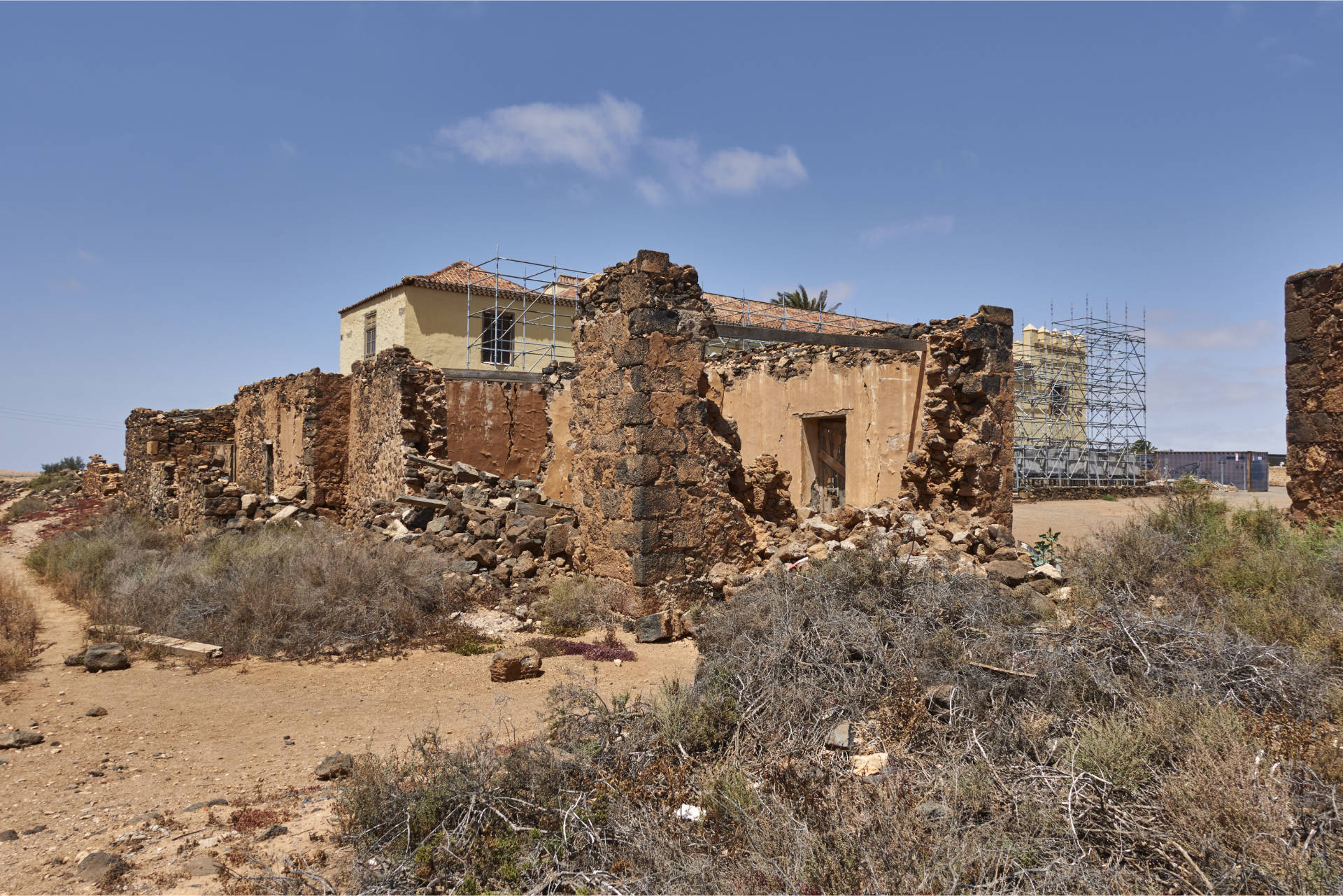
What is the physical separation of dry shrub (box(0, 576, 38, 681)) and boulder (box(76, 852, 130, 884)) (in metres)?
3.57

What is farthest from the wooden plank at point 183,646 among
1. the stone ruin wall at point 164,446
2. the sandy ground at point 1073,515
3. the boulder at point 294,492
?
the sandy ground at point 1073,515

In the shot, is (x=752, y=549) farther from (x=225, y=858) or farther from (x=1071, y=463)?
(x=1071, y=463)

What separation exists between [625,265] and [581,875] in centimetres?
600

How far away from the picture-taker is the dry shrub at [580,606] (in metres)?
7.27

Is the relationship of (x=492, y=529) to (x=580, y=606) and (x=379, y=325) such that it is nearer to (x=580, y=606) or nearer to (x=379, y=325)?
(x=580, y=606)

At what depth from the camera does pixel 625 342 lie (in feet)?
25.0

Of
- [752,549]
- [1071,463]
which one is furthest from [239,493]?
[1071,463]

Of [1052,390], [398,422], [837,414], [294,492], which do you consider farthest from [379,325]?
[1052,390]

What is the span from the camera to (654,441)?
7484mm

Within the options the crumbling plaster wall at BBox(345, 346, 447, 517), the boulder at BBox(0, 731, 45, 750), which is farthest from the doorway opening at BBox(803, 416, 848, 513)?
the boulder at BBox(0, 731, 45, 750)

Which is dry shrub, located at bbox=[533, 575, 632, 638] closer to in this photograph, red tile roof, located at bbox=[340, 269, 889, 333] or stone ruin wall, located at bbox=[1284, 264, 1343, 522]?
stone ruin wall, located at bbox=[1284, 264, 1343, 522]

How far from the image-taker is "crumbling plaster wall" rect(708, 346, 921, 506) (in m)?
10.1

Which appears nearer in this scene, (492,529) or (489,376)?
(492,529)

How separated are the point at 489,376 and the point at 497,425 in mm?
837
